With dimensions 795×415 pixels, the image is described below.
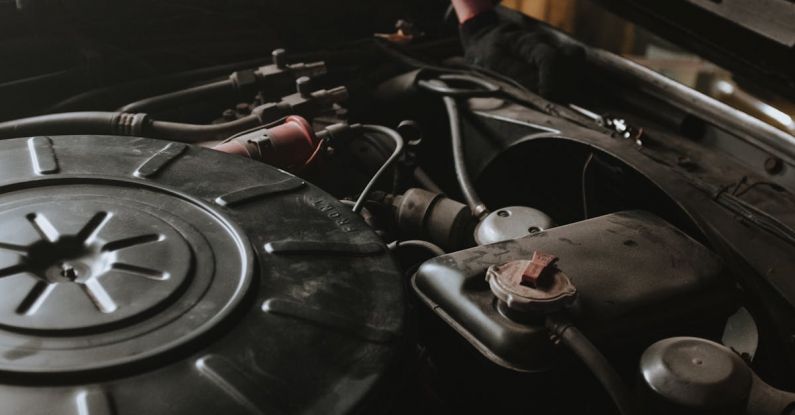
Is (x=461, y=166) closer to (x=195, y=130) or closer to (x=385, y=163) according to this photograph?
(x=385, y=163)

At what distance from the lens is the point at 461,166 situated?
1174 mm

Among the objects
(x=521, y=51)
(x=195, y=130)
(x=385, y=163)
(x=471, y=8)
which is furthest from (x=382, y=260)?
(x=471, y=8)

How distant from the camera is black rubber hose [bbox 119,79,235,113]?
1.21 meters

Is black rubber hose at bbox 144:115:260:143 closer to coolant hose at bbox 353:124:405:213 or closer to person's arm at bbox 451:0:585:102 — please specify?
coolant hose at bbox 353:124:405:213

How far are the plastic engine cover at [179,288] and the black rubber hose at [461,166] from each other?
0.26 m

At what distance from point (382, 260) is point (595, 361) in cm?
26

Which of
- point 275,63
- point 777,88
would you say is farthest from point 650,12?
point 275,63

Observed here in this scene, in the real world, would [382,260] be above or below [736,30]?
below

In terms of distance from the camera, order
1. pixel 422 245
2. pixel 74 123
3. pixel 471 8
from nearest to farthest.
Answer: pixel 422 245 → pixel 74 123 → pixel 471 8

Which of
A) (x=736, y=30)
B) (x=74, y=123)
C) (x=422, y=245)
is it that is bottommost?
(x=422, y=245)

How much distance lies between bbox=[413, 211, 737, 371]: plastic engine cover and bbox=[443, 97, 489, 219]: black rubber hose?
0.60 ft

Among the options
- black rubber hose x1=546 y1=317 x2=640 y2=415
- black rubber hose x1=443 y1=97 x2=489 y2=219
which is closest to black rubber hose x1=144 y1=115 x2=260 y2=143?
black rubber hose x1=443 y1=97 x2=489 y2=219

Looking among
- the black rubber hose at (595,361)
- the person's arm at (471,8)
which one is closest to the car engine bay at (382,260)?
the black rubber hose at (595,361)

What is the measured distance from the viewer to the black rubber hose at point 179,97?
1.21 m
